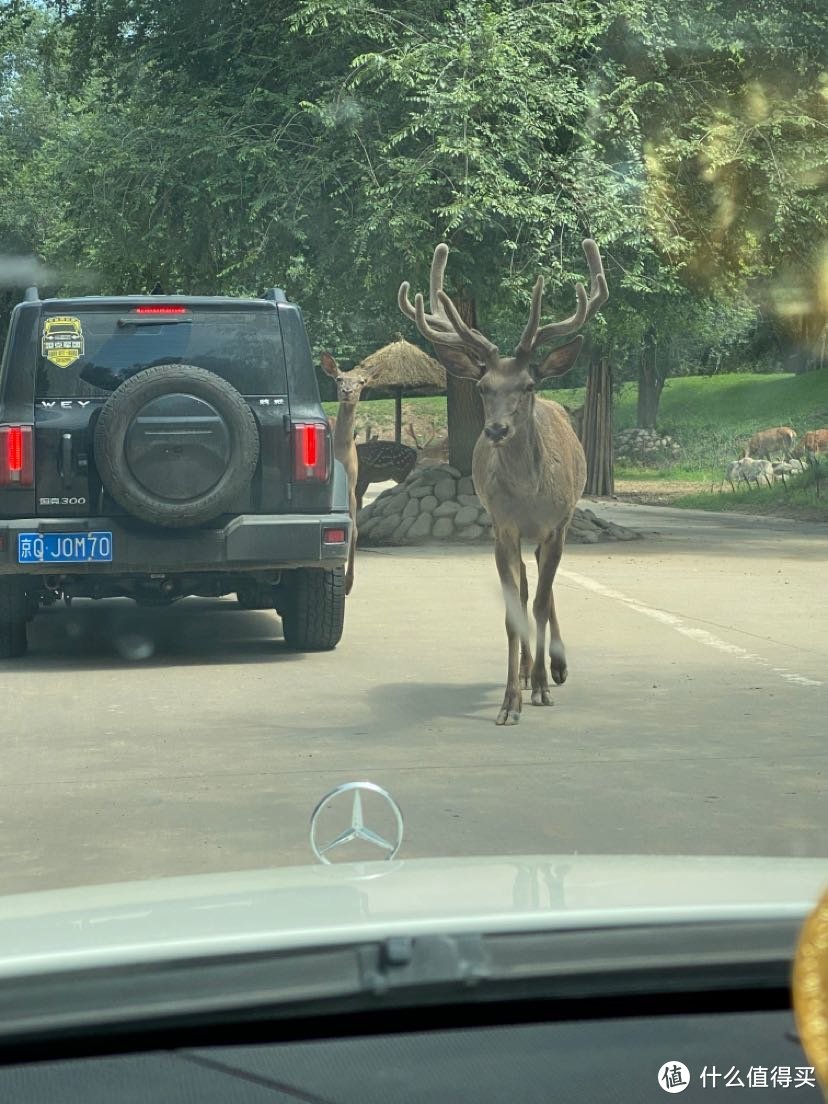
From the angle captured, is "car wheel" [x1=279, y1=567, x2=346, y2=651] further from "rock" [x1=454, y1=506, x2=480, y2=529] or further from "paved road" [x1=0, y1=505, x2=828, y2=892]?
"rock" [x1=454, y1=506, x2=480, y2=529]

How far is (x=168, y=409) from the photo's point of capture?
1004cm

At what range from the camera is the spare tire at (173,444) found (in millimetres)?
10000

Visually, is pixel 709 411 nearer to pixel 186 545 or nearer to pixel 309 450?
pixel 309 450

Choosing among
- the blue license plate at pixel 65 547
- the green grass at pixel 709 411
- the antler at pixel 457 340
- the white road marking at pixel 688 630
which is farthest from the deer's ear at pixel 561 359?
the green grass at pixel 709 411

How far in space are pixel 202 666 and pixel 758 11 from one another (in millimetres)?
14978

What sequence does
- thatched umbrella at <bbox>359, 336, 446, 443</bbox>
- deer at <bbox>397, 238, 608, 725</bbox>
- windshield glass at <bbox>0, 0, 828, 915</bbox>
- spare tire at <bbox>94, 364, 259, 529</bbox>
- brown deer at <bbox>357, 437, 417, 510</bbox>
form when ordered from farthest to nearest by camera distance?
1. thatched umbrella at <bbox>359, 336, 446, 443</bbox>
2. brown deer at <bbox>357, 437, 417, 510</bbox>
3. spare tire at <bbox>94, 364, 259, 529</bbox>
4. deer at <bbox>397, 238, 608, 725</bbox>
5. windshield glass at <bbox>0, 0, 828, 915</bbox>

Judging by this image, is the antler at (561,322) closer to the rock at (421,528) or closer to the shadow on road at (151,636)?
the shadow on road at (151,636)

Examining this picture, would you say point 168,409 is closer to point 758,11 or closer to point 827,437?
point 758,11

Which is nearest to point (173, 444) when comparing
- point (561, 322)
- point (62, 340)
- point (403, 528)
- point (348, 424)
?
point (62, 340)

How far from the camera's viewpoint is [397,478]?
102 feet

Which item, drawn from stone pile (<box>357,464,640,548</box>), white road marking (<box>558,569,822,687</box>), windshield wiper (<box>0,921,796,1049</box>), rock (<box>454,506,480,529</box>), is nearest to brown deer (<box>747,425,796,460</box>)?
stone pile (<box>357,464,640,548</box>)

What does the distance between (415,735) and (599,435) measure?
2760 centimetres

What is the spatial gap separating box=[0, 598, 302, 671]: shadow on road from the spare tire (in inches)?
45.1

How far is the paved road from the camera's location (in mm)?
6008
